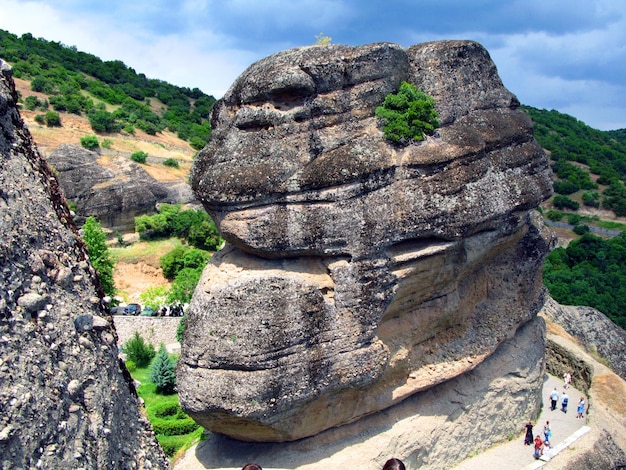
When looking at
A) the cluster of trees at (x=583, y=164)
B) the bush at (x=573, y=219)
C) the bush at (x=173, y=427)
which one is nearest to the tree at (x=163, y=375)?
the bush at (x=173, y=427)

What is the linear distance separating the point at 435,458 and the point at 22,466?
13.3m

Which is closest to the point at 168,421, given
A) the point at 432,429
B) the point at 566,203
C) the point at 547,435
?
the point at 432,429

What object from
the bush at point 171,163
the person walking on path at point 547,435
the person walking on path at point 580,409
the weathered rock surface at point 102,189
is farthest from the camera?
the bush at point 171,163

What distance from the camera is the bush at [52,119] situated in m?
66.4

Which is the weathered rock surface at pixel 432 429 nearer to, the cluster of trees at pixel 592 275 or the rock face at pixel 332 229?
the rock face at pixel 332 229

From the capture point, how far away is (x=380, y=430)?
56.3 feet

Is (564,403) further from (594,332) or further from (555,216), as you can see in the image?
(555,216)

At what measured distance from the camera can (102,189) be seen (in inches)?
1960

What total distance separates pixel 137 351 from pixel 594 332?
23590 mm

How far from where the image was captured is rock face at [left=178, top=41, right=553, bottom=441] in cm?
1492

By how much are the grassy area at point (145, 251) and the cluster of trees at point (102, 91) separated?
29.2 m

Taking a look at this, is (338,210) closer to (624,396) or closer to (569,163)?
(624,396)

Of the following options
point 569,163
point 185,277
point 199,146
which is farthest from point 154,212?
point 569,163

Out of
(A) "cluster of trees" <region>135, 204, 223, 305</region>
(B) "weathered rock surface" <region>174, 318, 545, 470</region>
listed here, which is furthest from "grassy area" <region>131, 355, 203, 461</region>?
(A) "cluster of trees" <region>135, 204, 223, 305</region>
